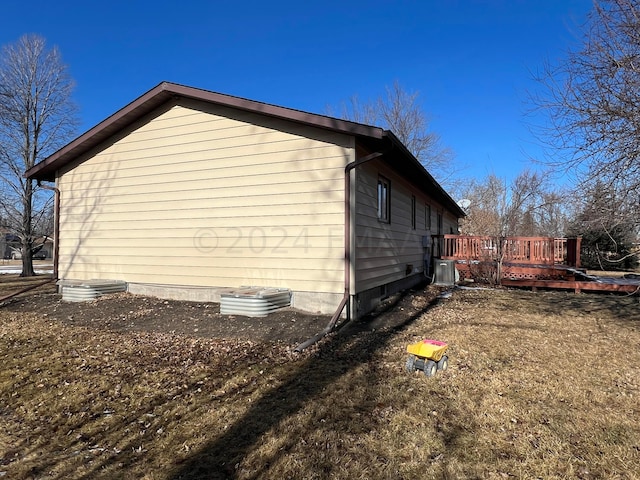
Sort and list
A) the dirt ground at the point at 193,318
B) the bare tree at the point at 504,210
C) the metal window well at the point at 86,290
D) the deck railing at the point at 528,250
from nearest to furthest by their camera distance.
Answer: the dirt ground at the point at 193,318 < the metal window well at the point at 86,290 < the deck railing at the point at 528,250 < the bare tree at the point at 504,210

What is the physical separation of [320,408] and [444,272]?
9.77 m

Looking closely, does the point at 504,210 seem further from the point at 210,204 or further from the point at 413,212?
the point at 210,204

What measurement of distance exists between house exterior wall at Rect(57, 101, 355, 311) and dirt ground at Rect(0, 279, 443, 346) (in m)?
0.65

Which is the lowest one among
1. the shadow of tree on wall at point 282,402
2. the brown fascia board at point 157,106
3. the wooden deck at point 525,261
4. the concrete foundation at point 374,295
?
the shadow of tree on wall at point 282,402

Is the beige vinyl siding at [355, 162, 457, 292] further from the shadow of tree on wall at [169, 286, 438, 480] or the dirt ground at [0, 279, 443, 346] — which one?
the shadow of tree on wall at [169, 286, 438, 480]

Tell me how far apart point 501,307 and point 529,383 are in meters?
4.66

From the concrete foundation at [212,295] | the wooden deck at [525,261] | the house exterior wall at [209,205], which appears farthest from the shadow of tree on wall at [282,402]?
the wooden deck at [525,261]

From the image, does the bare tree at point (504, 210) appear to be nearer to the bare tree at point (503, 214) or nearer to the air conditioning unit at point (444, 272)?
the bare tree at point (503, 214)

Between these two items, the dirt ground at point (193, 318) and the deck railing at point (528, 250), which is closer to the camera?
the dirt ground at point (193, 318)

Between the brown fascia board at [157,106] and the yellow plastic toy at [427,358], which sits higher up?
the brown fascia board at [157,106]

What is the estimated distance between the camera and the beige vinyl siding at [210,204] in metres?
7.16

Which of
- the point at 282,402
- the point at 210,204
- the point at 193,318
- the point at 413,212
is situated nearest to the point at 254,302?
the point at 193,318

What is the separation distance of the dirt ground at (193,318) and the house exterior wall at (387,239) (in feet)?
1.89

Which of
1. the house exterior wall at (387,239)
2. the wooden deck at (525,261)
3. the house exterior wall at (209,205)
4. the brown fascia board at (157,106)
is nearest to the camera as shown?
the brown fascia board at (157,106)
